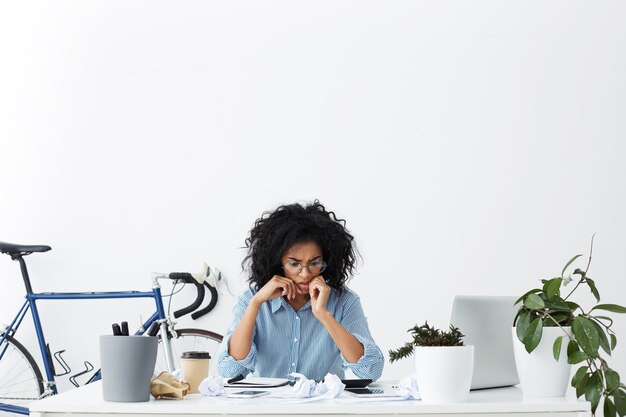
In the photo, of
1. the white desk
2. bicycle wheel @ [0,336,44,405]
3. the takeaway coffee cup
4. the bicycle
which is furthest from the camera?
bicycle wheel @ [0,336,44,405]

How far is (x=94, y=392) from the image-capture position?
5.81 feet

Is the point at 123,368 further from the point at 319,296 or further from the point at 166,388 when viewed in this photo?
the point at 319,296

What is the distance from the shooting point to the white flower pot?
1.67 metres

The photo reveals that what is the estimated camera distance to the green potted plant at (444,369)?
159 cm

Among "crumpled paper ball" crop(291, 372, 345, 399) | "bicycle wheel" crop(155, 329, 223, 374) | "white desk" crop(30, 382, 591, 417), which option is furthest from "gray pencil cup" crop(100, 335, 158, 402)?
"bicycle wheel" crop(155, 329, 223, 374)

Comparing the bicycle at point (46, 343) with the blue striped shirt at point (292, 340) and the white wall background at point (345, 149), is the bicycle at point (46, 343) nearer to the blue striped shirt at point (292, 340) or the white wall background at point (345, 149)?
the white wall background at point (345, 149)

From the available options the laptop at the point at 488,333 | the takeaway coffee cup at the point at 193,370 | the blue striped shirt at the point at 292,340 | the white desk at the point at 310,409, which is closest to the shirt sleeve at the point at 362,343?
the blue striped shirt at the point at 292,340

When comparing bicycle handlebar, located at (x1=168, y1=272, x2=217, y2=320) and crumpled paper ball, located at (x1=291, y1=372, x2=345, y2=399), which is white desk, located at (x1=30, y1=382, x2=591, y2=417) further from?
bicycle handlebar, located at (x1=168, y1=272, x2=217, y2=320)

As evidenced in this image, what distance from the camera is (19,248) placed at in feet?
12.0

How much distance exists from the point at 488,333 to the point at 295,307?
75cm

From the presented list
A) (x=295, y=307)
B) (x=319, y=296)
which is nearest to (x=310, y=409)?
(x=319, y=296)

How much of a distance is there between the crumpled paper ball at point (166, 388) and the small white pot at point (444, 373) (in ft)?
1.54

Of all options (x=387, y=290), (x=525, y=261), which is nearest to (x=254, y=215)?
(x=387, y=290)

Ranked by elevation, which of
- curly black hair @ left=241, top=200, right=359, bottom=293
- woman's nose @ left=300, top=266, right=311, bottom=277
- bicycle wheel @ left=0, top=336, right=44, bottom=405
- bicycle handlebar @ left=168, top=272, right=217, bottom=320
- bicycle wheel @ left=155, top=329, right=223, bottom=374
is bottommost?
bicycle wheel @ left=0, top=336, right=44, bottom=405
